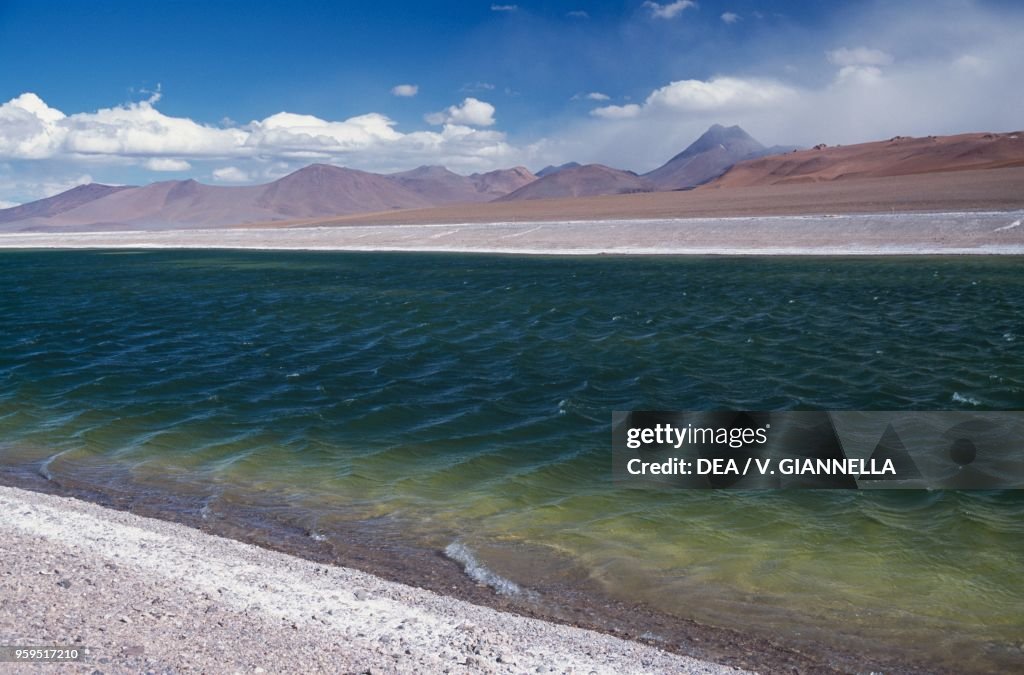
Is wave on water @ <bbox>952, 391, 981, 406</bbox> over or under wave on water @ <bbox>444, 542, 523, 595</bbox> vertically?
over

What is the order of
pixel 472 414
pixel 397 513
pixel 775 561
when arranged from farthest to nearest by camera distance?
pixel 472 414 → pixel 397 513 → pixel 775 561

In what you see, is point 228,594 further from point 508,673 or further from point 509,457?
point 509,457

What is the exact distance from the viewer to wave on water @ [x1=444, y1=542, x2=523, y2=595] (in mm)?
7301

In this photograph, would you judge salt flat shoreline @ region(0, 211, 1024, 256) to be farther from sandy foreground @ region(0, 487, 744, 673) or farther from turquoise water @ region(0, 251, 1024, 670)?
sandy foreground @ region(0, 487, 744, 673)

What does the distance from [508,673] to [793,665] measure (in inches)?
88.0

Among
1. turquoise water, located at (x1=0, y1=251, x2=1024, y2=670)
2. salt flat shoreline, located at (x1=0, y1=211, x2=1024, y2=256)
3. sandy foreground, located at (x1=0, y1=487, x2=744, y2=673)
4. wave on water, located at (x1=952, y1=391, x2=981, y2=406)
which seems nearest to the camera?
sandy foreground, located at (x1=0, y1=487, x2=744, y2=673)

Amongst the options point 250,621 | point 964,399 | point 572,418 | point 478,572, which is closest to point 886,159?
point 964,399

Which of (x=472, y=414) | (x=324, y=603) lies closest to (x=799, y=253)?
(x=472, y=414)

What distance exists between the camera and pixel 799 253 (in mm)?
43594

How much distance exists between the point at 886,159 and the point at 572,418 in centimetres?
15542

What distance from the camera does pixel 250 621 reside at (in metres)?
5.80

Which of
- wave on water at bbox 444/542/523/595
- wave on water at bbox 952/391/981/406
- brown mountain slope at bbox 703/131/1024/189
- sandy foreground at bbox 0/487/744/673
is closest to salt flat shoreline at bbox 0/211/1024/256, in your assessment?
wave on water at bbox 952/391/981/406
